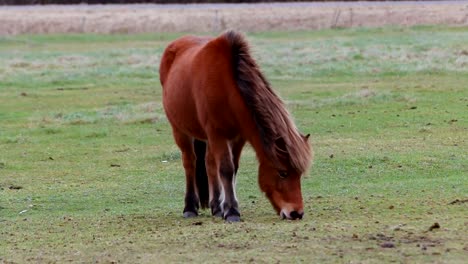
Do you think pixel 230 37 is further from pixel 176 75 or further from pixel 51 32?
pixel 51 32

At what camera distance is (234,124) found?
8297mm

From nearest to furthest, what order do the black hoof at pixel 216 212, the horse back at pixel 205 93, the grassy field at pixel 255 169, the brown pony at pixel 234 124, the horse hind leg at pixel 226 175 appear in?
the grassy field at pixel 255 169
the brown pony at pixel 234 124
the horse back at pixel 205 93
the horse hind leg at pixel 226 175
the black hoof at pixel 216 212

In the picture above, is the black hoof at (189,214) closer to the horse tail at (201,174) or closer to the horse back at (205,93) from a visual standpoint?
the horse tail at (201,174)

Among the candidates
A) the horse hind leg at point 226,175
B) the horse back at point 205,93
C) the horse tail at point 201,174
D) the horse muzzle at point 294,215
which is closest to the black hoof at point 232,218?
the horse hind leg at point 226,175

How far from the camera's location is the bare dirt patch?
1681 inches

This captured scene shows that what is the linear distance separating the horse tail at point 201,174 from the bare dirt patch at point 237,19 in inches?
1268

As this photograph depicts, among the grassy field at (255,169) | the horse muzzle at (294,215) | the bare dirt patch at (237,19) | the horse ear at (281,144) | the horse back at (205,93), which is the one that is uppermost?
the horse back at (205,93)

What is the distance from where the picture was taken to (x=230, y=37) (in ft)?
27.9

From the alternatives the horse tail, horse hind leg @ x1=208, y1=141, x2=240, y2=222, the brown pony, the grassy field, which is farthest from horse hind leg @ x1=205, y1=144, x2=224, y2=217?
horse hind leg @ x1=208, y1=141, x2=240, y2=222

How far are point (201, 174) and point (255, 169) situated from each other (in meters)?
2.52

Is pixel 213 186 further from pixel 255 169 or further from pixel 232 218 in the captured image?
pixel 255 169

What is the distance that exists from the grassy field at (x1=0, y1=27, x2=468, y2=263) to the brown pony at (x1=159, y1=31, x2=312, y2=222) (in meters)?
0.26

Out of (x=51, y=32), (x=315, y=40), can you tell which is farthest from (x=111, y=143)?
(x=51, y=32)

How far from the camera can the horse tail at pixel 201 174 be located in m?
9.61
